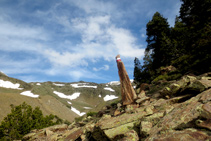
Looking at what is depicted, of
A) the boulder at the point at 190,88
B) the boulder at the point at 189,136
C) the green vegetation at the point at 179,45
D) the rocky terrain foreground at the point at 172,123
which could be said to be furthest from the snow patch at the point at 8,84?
the boulder at the point at 189,136

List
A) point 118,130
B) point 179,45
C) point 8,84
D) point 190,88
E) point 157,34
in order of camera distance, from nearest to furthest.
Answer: point 118,130 < point 190,88 < point 179,45 < point 157,34 < point 8,84

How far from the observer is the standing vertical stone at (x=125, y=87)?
43.9ft

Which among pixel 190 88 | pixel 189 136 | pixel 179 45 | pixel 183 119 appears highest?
pixel 179 45

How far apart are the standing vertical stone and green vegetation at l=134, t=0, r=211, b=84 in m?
9.03

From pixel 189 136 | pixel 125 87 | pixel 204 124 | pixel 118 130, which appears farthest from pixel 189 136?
pixel 125 87

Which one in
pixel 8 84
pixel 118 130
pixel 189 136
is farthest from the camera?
pixel 8 84

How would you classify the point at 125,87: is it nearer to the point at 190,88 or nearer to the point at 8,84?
the point at 190,88

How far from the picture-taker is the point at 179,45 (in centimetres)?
2812

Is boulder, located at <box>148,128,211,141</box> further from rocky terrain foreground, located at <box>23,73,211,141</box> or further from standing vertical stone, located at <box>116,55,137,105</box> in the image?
standing vertical stone, located at <box>116,55,137,105</box>

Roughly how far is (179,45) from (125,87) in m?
21.4

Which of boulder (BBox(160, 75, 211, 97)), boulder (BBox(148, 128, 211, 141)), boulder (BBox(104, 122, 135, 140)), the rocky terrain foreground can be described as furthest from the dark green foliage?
boulder (BBox(148, 128, 211, 141))

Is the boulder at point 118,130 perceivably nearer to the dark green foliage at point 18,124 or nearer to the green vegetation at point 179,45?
the green vegetation at point 179,45

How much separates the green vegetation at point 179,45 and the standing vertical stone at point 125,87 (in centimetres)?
903

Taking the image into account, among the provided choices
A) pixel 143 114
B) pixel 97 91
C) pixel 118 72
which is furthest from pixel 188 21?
pixel 97 91
